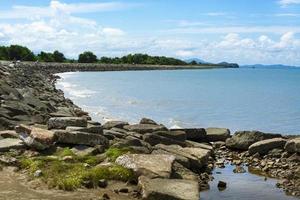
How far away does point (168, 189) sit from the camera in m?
12.3

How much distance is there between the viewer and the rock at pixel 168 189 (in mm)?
12055

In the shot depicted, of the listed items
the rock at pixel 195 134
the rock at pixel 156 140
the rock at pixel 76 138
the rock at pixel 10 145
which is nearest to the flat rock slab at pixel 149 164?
the rock at pixel 76 138

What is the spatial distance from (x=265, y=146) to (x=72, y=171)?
9208mm

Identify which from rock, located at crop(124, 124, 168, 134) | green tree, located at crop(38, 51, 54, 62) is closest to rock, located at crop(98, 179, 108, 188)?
rock, located at crop(124, 124, 168, 134)

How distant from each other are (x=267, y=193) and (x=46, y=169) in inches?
233

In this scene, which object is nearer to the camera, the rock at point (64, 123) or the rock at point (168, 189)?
the rock at point (168, 189)

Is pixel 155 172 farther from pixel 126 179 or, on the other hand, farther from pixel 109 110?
pixel 109 110

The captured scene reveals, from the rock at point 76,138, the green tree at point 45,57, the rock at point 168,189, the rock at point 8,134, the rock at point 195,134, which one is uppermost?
the rock at point 76,138

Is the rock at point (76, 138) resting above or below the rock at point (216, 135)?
above

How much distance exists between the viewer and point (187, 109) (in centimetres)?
4947

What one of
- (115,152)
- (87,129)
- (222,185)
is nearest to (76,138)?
(87,129)

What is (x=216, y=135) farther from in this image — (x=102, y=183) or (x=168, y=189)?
(x=168, y=189)

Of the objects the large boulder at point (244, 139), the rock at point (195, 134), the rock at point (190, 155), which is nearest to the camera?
the rock at point (190, 155)

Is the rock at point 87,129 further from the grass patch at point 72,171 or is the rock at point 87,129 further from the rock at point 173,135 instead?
the rock at point 173,135
